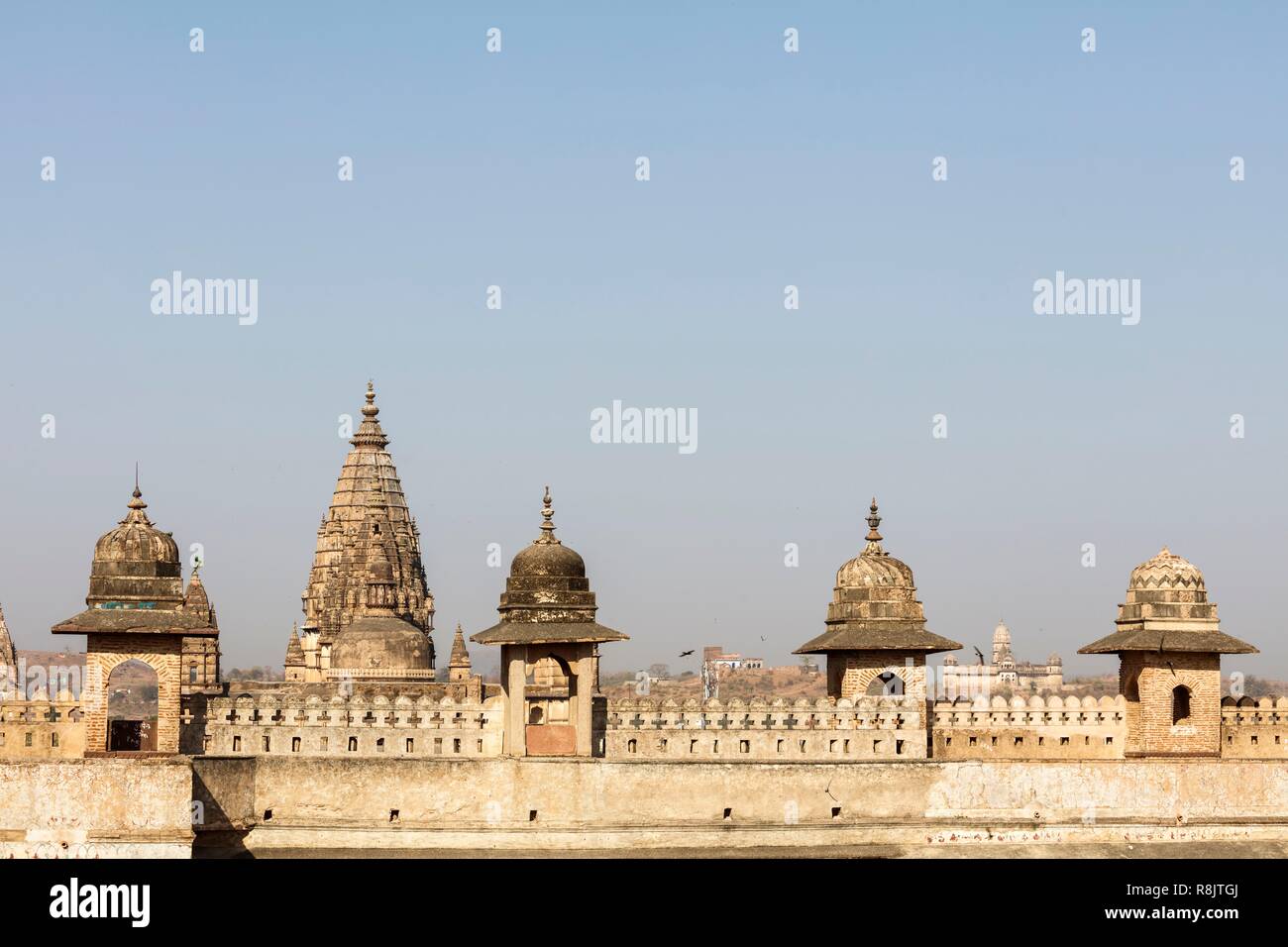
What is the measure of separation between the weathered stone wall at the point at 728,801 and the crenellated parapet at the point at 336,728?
4.84 ft

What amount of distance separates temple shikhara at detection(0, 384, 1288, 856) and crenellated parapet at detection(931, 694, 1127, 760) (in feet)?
0.19

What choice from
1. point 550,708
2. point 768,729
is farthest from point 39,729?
point 550,708

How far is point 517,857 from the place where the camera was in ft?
179

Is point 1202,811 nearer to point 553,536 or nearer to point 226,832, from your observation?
point 553,536

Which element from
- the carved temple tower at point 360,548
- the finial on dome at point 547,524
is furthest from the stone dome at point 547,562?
the carved temple tower at point 360,548

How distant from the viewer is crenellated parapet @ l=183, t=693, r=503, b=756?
57.2 metres

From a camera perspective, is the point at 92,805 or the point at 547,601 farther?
the point at 547,601

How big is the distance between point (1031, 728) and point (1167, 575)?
550 centimetres

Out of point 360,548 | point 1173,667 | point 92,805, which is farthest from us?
point 360,548

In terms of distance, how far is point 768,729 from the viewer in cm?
5881

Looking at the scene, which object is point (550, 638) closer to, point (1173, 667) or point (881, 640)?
point (881, 640)

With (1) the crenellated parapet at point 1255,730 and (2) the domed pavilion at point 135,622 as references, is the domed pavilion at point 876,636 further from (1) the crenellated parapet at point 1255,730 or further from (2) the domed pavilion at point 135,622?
(2) the domed pavilion at point 135,622
